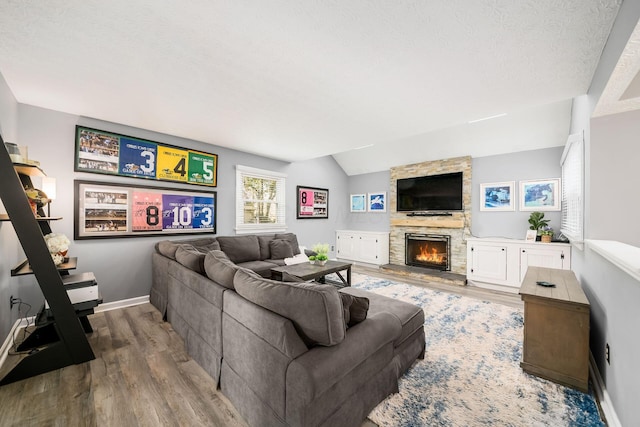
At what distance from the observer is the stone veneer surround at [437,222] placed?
5137 mm

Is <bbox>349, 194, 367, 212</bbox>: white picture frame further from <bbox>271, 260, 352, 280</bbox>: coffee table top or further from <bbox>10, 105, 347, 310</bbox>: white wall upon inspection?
<bbox>10, 105, 347, 310</bbox>: white wall

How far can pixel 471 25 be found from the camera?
5.43ft

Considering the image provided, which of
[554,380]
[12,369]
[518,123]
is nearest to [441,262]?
[518,123]

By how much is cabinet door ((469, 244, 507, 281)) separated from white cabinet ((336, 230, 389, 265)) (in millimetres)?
1959

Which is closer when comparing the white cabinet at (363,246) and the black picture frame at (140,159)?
the black picture frame at (140,159)

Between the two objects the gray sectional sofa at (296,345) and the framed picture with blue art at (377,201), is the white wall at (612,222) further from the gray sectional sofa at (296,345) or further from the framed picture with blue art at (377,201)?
the framed picture with blue art at (377,201)

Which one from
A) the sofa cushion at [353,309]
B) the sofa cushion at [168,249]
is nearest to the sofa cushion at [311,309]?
the sofa cushion at [353,309]

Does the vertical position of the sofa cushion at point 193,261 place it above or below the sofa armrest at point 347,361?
above

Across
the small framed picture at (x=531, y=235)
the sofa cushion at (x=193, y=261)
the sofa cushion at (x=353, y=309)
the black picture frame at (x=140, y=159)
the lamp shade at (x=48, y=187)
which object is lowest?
the sofa cushion at (x=353, y=309)

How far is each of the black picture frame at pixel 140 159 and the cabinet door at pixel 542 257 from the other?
17.6 ft

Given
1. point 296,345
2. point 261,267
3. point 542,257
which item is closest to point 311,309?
point 296,345

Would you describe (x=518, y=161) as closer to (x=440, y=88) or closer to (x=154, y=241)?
(x=440, y=88)

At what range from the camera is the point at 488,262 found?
4492 millimetres

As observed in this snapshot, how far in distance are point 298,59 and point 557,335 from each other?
300 centimetres
